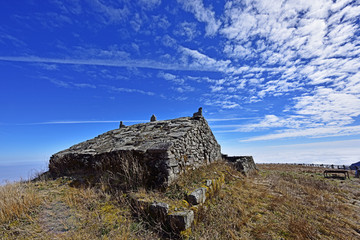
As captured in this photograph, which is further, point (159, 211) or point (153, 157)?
point (153, 157)

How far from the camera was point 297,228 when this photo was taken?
4562 millimetres

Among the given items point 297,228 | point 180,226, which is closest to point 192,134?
point 180,226

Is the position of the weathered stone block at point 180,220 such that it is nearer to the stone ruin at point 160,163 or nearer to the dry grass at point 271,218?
the stone ruin at point 160,163

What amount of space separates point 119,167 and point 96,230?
285cm

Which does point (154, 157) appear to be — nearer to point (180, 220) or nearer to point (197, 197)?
point (197, 197)

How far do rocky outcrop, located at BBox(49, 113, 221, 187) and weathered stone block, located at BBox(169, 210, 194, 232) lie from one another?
4.57 feet

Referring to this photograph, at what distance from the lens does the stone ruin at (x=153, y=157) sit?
581 cm

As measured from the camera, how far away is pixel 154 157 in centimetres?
602

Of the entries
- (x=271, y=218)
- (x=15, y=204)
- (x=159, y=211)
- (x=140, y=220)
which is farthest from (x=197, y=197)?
(x=15, y=204)

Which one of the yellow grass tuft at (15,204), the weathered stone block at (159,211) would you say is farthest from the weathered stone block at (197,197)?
the yellow grass tuft at (15,204)

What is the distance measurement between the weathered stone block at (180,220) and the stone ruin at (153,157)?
53.8 inches

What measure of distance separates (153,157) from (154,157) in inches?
1.7

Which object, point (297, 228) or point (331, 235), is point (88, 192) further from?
point (331, 235)

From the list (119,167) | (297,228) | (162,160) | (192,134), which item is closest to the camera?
(297,228)
